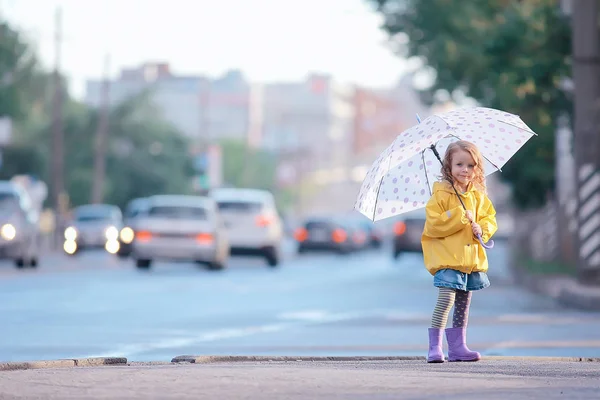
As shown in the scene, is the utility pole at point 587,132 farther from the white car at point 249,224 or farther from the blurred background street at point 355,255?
the white car at point 249,224

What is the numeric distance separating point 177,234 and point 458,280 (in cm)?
2442

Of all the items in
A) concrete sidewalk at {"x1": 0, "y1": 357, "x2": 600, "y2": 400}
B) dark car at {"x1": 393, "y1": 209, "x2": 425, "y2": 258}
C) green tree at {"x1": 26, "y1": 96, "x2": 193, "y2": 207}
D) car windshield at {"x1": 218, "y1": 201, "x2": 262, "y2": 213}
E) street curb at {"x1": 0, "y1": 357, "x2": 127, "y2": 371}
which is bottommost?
concrete sidewalk at {"x1": 0, "y1": 357, "x2": 600, "y2": 400}

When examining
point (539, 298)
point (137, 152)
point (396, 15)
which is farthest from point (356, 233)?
point (539, 298)

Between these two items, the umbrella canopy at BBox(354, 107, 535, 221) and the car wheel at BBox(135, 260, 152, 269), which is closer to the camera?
the umbrella canopy at BBox(354, 107, 535, 221)

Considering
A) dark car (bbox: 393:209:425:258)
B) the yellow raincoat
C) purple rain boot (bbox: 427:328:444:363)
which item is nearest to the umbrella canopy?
the yellow raincoat

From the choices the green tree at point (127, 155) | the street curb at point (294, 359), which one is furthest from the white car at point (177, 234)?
the green tree at point (127, 155)

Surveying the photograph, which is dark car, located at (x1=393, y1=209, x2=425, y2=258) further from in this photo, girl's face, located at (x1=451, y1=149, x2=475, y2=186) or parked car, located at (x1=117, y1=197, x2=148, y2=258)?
girl's face, located at (x1=451, y1=149, x2=475, y2=186)

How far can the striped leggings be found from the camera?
38.3ft

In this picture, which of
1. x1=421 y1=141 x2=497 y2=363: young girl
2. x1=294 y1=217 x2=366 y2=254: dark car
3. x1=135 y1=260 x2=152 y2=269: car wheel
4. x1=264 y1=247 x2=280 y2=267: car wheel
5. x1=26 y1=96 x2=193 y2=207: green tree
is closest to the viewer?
x1=421 y1=141 x2=497 y2=363: young girl

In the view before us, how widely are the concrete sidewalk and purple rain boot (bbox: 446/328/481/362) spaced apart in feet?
0.99

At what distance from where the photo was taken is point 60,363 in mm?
11367

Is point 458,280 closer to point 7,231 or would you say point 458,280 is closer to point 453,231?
point 453,231

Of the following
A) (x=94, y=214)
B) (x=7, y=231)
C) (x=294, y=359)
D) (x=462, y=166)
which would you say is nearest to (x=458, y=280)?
(x=462, y=166)

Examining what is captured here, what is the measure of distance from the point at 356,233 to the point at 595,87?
40784mm
